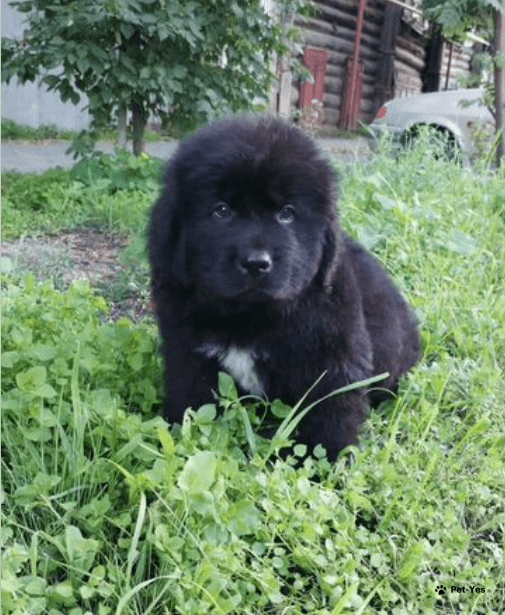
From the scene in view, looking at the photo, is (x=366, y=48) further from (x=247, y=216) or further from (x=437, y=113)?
(x=247, y=216)

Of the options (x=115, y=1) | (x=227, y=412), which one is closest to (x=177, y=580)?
(x=227, y=412)

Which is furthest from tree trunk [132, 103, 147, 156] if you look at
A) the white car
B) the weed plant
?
the white car

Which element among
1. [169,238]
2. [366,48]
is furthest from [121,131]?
[366,48]

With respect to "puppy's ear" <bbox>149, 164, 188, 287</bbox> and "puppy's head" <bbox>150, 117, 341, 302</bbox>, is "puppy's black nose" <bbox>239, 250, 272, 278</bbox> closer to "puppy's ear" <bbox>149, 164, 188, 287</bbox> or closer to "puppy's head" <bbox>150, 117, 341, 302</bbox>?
"puppy's head" <bbox>150, 117, 341, 302</bbox>

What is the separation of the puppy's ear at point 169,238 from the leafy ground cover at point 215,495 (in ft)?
1.27

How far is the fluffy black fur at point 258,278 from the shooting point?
2.36m

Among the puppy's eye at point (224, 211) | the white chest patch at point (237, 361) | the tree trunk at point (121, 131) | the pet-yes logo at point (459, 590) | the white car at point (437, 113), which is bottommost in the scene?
the pet-yes logo at point (459, 590)

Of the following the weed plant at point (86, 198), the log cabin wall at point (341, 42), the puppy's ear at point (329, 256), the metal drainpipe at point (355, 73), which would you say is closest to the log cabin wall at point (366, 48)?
the log cabin wall at point (341, 42)

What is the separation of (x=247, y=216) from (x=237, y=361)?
44 centimetres

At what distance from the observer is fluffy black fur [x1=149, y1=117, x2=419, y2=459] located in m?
2.36

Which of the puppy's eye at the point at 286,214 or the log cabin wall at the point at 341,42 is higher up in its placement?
the log cabin wall at the point at 341,42

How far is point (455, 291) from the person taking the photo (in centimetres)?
394

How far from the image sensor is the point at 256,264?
229cm

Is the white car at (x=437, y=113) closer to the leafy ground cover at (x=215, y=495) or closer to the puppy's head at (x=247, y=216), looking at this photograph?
the leafy ground cover at (x=215, y=495)
